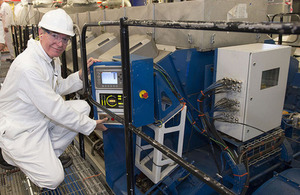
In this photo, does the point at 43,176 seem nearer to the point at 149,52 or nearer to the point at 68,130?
the point at 68,130

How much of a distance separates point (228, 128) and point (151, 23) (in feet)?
4.96

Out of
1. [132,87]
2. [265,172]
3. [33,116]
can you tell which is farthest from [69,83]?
[265,172]

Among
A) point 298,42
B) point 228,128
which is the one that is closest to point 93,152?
point 228,128

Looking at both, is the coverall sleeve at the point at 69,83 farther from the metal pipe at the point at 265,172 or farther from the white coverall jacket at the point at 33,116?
the metal pipe at the point at 265,172

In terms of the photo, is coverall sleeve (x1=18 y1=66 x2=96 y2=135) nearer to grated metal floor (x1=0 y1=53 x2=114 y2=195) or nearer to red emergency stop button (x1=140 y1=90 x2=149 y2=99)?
red emergency stop button (x1=140 y1=90 x2=149 y2=99)

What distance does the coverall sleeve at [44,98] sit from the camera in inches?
68.6

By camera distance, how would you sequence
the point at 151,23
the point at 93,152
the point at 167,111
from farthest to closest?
the point at 93,152, the point at 167,111, the point at 151,23

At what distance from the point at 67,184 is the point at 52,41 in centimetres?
119

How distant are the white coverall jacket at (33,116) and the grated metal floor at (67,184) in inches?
9.4

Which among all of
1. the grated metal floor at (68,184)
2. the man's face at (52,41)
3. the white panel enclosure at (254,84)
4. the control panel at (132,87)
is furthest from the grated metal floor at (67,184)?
the white panel enclosure at (254,84)

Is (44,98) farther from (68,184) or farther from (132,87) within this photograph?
(68,184)

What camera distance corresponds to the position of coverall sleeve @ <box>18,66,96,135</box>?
1.74m

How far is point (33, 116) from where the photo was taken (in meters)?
1.95

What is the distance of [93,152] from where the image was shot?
3037 millimetres
